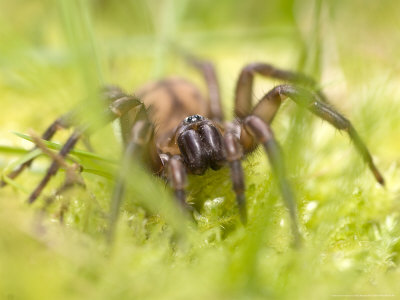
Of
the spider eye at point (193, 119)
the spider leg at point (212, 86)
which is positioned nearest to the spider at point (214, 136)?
the spider eye at point (193, 119)

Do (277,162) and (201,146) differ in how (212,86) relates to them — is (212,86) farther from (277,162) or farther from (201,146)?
(277,162)

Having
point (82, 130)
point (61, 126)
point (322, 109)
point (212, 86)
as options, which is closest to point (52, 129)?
point (61, 126)

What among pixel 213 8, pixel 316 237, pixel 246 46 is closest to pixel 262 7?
pixel 213 8

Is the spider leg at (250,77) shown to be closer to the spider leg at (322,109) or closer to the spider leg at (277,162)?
the spider leg at (322,109)

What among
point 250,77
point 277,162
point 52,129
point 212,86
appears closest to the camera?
point 277,162

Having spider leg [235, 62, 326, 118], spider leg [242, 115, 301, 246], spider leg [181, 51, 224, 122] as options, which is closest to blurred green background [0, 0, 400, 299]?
spider leg [242, 115, 301, 246]

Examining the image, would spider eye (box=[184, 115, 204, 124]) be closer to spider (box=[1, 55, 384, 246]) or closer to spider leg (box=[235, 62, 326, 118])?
spider (box=[1, 55, 384, 246])

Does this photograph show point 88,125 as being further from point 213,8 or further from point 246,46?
point 213,8
